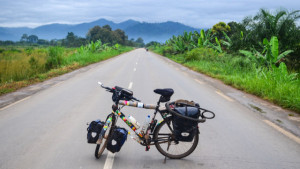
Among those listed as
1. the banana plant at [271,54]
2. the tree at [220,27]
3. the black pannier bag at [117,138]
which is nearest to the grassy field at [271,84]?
the banana plant at [271,54]

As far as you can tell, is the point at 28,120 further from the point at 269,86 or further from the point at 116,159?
the point at 269,86

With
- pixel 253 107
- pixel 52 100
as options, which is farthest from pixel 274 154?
pixel 52 100

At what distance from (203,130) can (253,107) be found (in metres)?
2.72

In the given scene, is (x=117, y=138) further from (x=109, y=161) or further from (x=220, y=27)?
(x=220, y=27)

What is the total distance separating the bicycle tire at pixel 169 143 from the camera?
3.78 meters

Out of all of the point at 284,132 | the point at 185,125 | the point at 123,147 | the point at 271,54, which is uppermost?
the point at 271,54

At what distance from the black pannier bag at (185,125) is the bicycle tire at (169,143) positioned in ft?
0.52

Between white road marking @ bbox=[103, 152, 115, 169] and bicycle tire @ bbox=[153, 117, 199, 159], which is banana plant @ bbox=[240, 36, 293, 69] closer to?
bicycle tire @ bbox=[153, 117, 199, 159]

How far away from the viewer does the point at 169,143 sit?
3.87 metres

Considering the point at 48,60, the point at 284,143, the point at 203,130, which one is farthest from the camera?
the point at 48,60

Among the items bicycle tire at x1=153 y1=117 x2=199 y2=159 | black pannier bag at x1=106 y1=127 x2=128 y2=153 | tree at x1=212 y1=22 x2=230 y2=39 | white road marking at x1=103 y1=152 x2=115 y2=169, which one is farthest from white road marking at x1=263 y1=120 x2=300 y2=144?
tree at x1=212 y1=22 x2=230 y2=39

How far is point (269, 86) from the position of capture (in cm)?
873

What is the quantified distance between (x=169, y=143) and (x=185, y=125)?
0.50 metres

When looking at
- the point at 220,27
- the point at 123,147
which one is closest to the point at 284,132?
the point at 123,147
